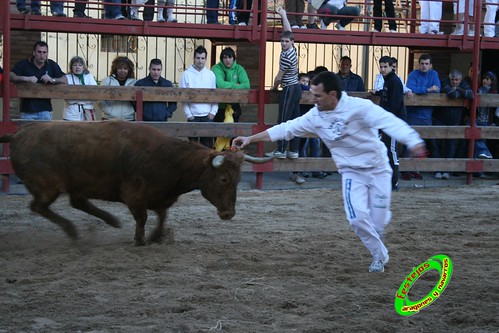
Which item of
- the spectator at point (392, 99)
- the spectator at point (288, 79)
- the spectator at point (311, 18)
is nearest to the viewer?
the spectator at point (288, 79)

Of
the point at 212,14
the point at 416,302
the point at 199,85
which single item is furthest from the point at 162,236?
the point at 212,14

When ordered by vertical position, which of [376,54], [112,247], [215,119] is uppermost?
[376,54]

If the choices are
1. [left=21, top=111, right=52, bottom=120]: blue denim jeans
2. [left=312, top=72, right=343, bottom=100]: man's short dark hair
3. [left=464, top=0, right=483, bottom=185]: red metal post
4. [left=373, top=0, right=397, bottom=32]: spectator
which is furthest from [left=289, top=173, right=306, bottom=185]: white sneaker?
[left=312, top=72, right=343, bottom=100]: man's short dark hair

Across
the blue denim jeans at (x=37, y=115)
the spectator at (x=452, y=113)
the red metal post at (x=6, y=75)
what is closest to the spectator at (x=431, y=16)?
the spectator at (x=452, y=113)

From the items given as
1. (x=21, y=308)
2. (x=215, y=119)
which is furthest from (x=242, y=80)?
(x=21, y=308)

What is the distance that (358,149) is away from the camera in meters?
7.64

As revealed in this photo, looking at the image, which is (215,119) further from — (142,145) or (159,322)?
(159,322)

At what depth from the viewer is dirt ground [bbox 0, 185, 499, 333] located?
6.12 meters

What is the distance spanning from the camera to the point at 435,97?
14695mm

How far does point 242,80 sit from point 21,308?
828 cm

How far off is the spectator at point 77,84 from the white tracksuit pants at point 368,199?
21.1 feet

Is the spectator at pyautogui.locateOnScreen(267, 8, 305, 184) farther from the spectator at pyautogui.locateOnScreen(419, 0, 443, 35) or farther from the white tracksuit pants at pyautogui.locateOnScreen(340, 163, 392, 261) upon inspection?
the white tracksuit pants at pyautogui.locateOnScreen(340, 163, 392, 261)

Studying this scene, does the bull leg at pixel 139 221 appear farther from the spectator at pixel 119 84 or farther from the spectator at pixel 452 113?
the spectator at pixel 452 113

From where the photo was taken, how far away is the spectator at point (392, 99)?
44.6 feet
